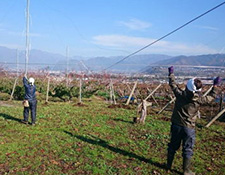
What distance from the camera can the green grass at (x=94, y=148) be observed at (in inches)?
237

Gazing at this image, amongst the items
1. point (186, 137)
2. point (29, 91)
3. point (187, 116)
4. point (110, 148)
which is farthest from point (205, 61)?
point (186, 137)

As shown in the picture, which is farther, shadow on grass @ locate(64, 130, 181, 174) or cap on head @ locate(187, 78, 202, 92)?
shadow on grass @ locate(64, 130, 181, 174)

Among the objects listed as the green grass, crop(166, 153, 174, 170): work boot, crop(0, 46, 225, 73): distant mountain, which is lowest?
the green grass

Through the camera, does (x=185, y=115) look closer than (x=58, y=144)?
Yes

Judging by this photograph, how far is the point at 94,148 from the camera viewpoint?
743cm

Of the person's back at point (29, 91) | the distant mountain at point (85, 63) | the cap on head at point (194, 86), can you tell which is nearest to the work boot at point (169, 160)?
the cap on head at point (194, 86)

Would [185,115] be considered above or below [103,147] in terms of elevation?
above

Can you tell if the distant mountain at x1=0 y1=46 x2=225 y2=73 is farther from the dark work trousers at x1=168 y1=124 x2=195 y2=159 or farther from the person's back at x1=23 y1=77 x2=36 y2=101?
the dark work trousers at x1=168 y1=124 x2=195 y2=159

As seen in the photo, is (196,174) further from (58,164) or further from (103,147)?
(58,164)

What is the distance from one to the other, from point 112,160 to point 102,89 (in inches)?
962

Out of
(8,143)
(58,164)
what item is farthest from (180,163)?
(8,143)

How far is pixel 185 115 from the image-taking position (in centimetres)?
559

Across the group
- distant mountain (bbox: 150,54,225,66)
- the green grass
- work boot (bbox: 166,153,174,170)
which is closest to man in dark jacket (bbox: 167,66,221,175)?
work boot (bbox: 166,153,174,170)

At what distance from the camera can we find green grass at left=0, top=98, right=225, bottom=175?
6.01m
